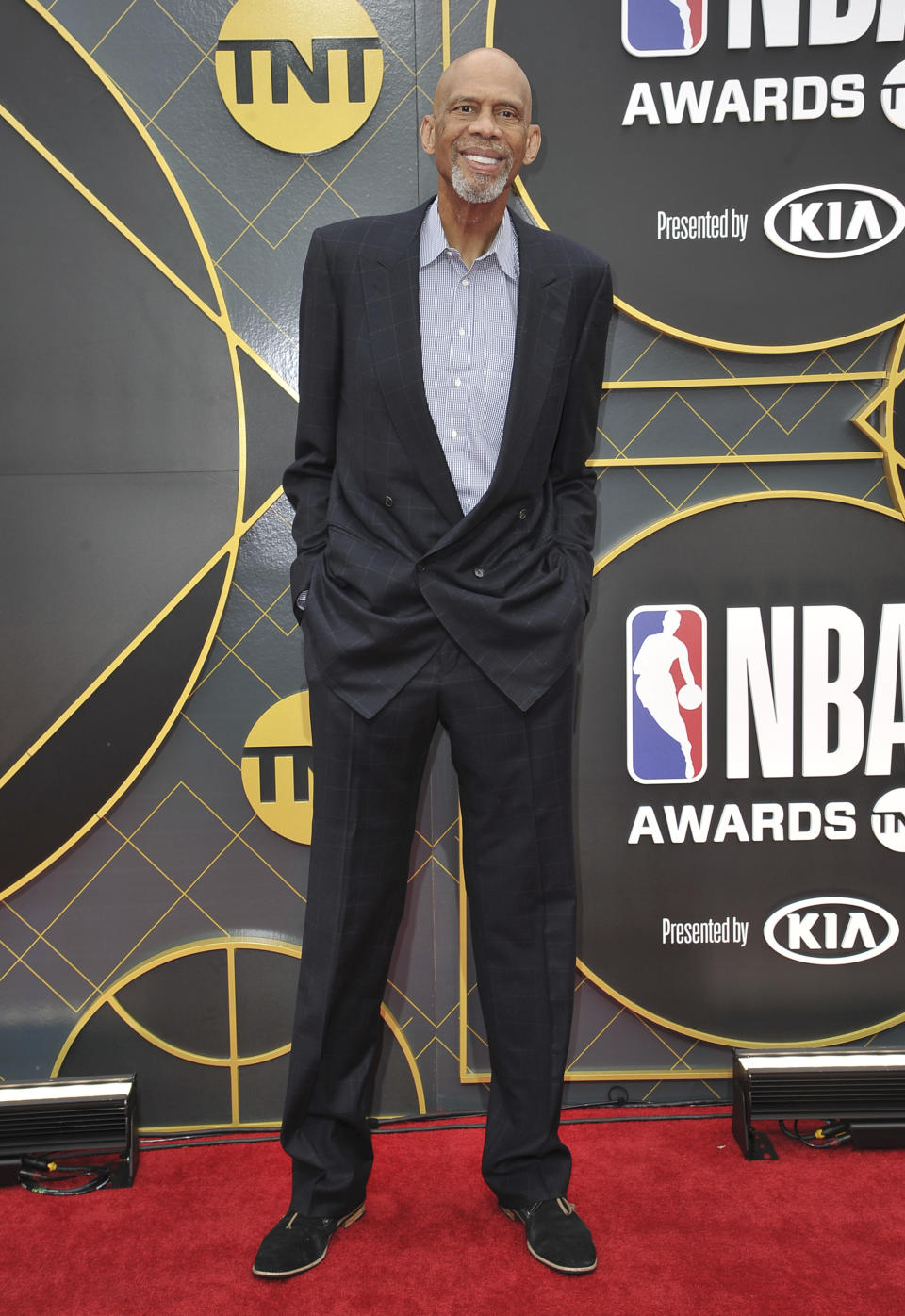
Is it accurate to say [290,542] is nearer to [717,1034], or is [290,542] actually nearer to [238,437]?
[238,437]

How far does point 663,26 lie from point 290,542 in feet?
4.19

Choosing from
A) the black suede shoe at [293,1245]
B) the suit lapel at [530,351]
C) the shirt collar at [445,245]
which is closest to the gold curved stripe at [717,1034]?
the suit lapel at [530,351]

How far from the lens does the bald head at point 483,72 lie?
175 centimetres

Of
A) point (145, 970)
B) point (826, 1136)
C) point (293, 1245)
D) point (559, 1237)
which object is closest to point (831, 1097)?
point (826, 1136)

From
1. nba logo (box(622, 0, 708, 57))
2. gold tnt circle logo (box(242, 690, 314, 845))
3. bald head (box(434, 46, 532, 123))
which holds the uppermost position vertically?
nba logo (box(622, 0, 708, 57))

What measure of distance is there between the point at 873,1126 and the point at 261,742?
1474 millimetres

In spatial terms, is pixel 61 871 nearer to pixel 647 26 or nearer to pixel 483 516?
pixel 483 516

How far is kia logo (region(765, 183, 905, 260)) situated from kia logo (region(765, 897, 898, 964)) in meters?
1.37

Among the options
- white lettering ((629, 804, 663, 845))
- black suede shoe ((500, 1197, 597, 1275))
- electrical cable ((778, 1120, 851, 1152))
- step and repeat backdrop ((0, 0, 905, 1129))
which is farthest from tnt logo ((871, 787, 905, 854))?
black suede shoe ((500, 1197, 597, 1275))

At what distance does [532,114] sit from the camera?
2115mm

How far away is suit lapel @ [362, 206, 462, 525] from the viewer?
179 centimetres

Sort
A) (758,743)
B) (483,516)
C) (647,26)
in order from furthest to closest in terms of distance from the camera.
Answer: (758,743), (647,26), (483,516)

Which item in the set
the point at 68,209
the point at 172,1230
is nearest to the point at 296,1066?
the point at 172,1230

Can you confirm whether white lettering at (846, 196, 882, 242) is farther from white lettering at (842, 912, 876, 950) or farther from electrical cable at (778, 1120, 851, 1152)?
electrical cable at (778, 1120, 851, 1152)
